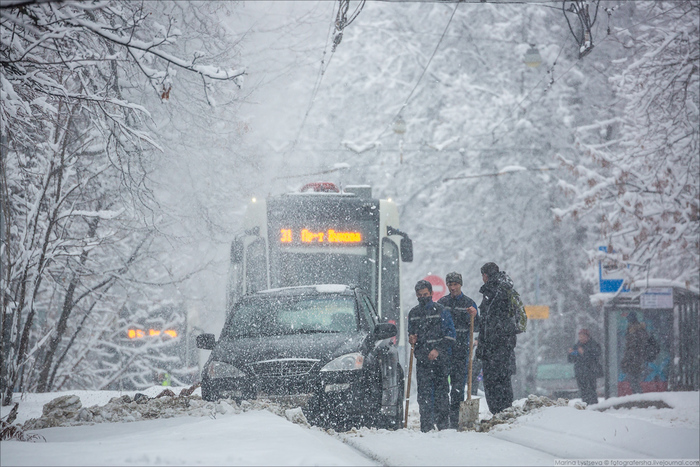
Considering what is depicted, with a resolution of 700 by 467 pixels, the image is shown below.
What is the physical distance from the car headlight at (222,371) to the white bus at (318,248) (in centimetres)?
482

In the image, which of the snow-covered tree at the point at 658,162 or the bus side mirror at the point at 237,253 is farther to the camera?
the snow-covered tree at the point at 658,162

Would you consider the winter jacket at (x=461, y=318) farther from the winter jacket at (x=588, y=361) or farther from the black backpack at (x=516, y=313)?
the winter jacket at (x=588, y=361)

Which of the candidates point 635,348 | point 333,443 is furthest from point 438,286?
point 333,443

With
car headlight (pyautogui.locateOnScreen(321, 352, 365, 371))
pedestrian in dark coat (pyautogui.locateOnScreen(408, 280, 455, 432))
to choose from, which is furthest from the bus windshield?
car headlight (pyautogui.locateOnScreen(321, 352, 365, 371))

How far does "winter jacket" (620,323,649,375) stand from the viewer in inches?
579

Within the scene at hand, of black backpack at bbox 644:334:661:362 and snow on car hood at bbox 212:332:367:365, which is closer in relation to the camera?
snow on car hood at bbox 212:332:367:365

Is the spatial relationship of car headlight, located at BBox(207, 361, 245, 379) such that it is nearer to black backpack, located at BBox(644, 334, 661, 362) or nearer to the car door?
the car door

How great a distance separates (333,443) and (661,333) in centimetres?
1136

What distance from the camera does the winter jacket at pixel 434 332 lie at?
28.5 ft

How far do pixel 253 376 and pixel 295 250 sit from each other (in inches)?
208

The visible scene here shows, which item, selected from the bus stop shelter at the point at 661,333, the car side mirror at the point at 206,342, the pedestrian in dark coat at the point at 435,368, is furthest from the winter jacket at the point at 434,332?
the bus stop shelter at the point at 661,333

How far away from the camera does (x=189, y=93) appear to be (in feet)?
42.7

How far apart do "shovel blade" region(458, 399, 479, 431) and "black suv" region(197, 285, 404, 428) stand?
0.67 m

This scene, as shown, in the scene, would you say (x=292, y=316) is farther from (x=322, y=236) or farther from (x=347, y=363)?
(x=322, y=236)
